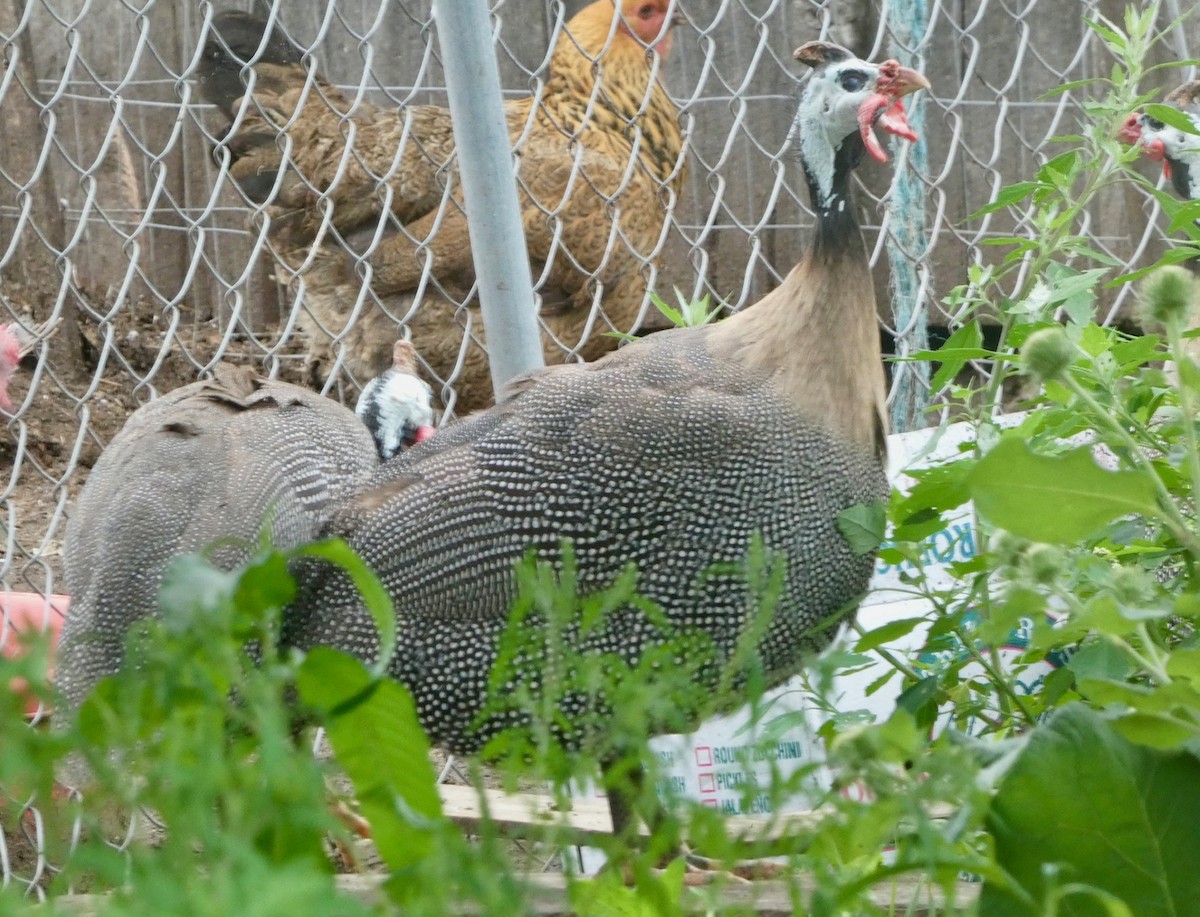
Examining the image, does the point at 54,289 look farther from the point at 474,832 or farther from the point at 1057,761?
the point at 1057,761

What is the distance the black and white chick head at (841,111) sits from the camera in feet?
6.63

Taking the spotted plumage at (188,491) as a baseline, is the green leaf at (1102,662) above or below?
above

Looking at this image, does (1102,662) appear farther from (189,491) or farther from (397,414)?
(397,414)

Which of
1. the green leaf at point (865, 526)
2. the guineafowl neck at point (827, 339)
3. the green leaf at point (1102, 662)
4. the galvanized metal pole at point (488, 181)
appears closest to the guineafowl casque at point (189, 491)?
the galvanized metal pole at point (488, 181)

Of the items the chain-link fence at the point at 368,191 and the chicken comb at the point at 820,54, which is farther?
the chain-link fence at the point at 368,191

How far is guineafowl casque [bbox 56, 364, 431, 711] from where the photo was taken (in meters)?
1.85

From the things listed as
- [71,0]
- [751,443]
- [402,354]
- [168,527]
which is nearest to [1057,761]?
[751,443]

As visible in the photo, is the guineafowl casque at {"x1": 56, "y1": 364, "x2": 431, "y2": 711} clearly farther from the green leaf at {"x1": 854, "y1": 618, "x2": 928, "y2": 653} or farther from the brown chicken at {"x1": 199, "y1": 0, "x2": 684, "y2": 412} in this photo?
the brown chicken at {"x1": 199, "y1": 0, "x2": 684, "y2": 412}

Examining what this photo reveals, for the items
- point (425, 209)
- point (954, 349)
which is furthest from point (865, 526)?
point (425, 209)

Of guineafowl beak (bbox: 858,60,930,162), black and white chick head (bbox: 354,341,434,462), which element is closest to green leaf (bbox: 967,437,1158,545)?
guineafowl beak (bbox: 858,60,930,162)

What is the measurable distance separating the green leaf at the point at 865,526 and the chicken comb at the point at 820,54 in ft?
2.92

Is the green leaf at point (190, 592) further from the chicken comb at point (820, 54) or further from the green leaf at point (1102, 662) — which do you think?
the chicken comb at point (820, 54)

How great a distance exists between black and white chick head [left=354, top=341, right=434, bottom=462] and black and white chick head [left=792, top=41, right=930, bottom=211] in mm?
798

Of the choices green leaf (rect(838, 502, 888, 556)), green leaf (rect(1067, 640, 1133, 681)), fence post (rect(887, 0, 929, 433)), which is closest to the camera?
green leaf (rect(1067, 640, 1133, 681))
